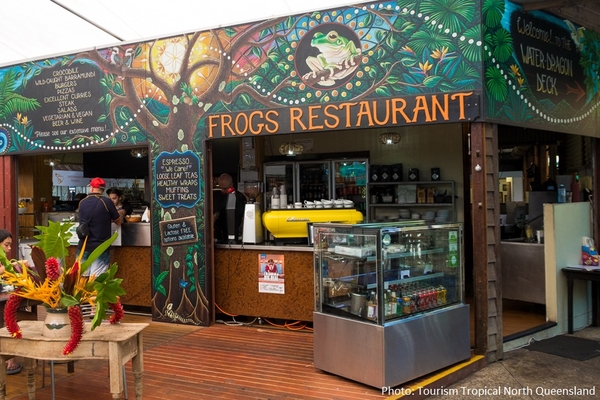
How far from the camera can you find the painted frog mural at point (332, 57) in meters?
5.68

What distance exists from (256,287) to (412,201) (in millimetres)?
3671

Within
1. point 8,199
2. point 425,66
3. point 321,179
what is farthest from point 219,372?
point 321,179

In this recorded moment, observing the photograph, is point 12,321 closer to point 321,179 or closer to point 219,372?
point 219,372

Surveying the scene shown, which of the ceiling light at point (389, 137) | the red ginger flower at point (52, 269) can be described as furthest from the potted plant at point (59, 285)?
the ceiling light at point (389, 137)

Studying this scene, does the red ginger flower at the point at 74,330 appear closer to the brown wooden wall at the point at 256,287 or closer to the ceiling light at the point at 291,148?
the brown wooden wall at the point at 256,287

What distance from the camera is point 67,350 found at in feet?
11.8

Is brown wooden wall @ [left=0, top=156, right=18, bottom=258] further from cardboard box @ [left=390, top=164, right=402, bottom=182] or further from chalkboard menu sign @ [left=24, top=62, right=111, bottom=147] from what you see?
cardboard box @ [left=390, top=164, right=402, bottom=182]

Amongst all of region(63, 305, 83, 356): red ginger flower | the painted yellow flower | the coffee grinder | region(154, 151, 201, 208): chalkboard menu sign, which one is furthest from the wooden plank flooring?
the painted yellow flower

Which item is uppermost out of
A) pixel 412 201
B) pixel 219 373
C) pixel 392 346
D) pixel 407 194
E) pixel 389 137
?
pixel 389 137

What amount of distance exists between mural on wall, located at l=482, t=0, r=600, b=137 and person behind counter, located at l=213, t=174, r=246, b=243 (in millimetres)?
3075

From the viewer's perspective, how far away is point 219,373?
483cm

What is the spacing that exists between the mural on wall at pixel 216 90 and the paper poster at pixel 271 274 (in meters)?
0.66

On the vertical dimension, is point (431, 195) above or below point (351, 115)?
below

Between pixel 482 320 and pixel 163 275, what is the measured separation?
12.0 ft
